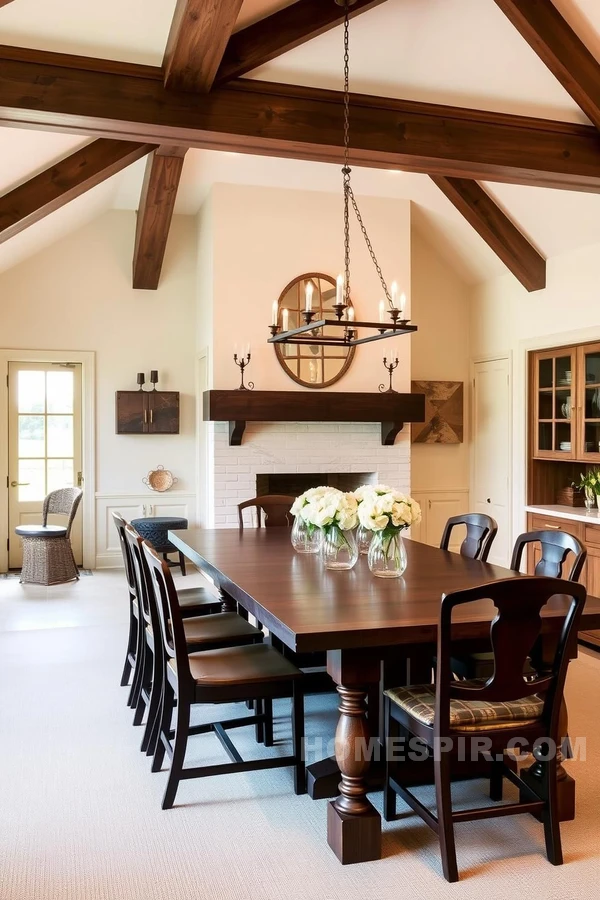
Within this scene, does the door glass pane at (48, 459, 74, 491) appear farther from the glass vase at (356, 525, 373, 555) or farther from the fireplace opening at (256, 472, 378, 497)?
the glass vase at (356, 525, 373, 555)

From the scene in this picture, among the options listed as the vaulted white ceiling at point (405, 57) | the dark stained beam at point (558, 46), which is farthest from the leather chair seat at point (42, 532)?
the dark stained beam at point (558, 46)

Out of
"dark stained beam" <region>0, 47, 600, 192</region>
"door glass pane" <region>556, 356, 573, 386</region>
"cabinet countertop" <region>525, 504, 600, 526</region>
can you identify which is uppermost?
"dark stained beam" <region>0, 47, 600, 192</region>

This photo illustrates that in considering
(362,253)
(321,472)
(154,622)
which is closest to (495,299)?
A: (362,253)

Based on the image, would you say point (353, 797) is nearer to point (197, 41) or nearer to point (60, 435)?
point (197, 41)

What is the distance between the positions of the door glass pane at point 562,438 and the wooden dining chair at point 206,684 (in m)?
3.92

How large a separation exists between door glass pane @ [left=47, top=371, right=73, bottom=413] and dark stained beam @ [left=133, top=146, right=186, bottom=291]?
3.67 ft

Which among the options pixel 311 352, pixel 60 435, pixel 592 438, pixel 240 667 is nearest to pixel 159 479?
pixel 60 435

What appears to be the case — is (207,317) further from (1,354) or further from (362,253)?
(1,354)

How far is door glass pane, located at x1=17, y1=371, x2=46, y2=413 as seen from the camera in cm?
745

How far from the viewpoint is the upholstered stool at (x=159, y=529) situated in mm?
6895

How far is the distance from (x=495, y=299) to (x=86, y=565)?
Answer: 182 inches

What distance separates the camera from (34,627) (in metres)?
5.43

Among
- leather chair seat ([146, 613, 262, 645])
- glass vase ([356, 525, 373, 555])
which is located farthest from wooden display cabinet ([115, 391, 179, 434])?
glass vase ([356, 525, 373, 555])

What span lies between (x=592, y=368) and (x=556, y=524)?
1.21m
